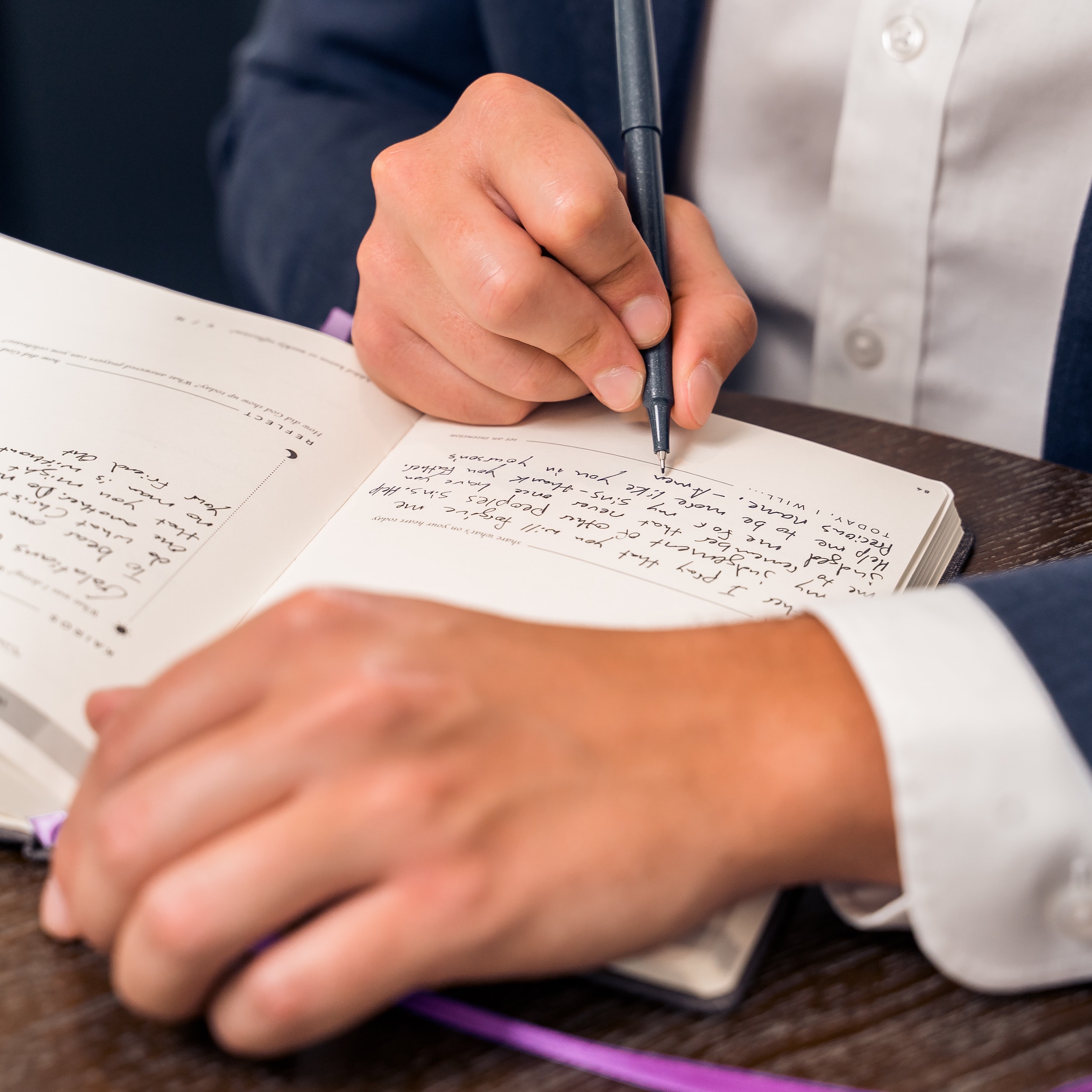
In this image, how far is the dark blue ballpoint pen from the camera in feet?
1.78

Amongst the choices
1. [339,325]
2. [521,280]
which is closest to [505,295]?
[521,280]

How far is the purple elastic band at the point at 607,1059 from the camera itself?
0.28m

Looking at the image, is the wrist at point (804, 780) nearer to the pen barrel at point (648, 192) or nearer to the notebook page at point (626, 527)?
the notebook page at point (626, 527)

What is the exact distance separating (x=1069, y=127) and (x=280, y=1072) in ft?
2.28

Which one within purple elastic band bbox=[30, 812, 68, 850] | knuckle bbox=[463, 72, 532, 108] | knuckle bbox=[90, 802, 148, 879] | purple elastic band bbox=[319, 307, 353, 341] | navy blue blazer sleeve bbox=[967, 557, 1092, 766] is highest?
knuckle bbox=[463, 72, 532, 108]

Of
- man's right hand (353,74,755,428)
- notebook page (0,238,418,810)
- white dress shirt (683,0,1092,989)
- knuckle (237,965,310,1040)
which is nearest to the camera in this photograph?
knuckle (237,965,310,1040)

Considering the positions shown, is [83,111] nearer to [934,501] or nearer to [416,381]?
[416,381]

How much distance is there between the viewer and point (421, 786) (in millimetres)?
271

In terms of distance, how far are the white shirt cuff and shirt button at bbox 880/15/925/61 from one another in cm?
51

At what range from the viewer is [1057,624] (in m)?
0.33

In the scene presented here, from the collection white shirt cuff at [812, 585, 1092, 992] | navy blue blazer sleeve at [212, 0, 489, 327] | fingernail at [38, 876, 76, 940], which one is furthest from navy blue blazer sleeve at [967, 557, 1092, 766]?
navy blue blazer sleeve at [212, 0, 489, 327]

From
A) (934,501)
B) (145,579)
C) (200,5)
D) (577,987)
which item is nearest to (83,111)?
(200,5)

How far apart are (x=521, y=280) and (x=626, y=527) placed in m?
0.13

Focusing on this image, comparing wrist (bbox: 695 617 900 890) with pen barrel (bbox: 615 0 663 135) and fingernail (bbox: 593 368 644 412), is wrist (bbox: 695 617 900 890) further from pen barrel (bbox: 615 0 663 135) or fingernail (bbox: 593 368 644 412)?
pen barrel (bbox: 615 0 663 135)
